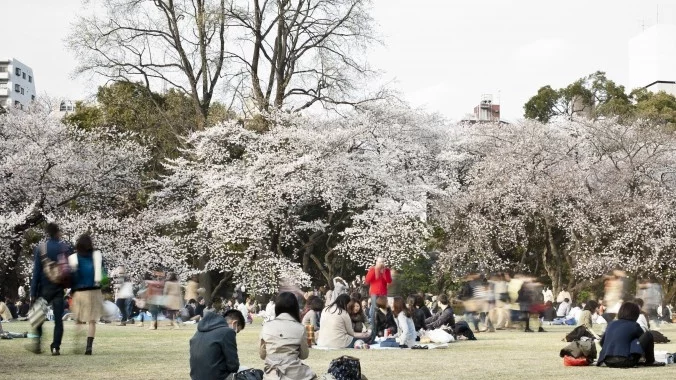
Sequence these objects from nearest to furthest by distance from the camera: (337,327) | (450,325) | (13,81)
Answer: (337,327)
(450,325)
(13,81)

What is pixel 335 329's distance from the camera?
16.7 m

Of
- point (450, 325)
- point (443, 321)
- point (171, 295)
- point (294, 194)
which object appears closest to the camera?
point (443, 321)

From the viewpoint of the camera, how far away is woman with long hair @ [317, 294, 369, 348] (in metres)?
16.5

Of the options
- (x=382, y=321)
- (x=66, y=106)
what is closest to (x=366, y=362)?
(x=382, y=321)

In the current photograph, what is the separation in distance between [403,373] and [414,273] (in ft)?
117

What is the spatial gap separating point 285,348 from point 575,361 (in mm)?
6488

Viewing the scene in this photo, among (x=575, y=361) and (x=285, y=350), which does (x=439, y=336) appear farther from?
(x=285, y=350)

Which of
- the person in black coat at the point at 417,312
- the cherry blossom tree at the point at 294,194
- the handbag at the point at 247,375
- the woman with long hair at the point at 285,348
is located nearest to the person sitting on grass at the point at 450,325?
the person in black coat at the point at 417,312

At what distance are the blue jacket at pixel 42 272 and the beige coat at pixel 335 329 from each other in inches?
197

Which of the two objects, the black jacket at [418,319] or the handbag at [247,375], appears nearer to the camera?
the handbag at [247,375]

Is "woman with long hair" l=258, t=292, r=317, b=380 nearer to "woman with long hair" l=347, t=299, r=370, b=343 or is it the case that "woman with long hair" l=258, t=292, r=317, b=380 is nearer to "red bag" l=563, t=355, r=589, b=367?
"red bag" l=563, t=355, r=589, b=367

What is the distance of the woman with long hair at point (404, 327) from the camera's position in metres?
17.8

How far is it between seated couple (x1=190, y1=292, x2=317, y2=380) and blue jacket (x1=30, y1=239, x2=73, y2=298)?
193 inches

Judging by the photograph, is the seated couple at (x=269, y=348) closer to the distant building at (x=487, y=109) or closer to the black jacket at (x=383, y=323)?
the black jacket at (x=383, y=323)
